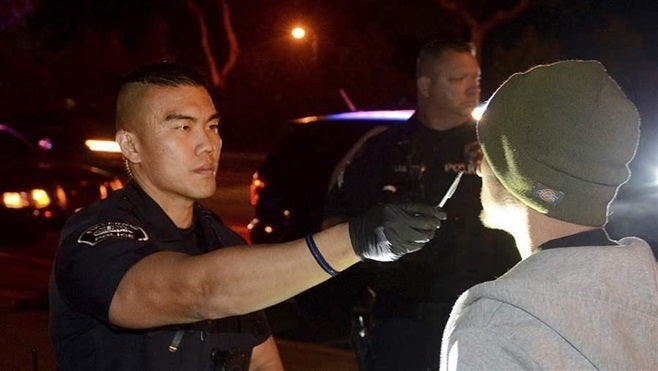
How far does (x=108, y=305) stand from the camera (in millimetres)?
2201

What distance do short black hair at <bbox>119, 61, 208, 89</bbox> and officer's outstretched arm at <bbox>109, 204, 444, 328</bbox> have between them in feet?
1.96

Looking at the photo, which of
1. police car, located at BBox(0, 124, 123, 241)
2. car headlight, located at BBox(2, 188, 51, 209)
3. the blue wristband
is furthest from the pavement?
the blue wristband

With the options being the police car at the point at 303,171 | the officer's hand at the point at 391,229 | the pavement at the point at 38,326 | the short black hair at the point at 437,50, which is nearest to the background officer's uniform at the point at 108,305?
the officer's hand at the point at 391,229

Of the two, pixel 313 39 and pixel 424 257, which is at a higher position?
pixel 313 39

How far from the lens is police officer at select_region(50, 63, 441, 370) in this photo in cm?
211

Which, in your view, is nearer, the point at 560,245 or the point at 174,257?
the point at 560,245

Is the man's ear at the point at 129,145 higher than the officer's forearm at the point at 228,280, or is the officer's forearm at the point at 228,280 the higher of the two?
the man's ear at the point at 129,145

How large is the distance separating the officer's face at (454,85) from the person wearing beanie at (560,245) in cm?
225

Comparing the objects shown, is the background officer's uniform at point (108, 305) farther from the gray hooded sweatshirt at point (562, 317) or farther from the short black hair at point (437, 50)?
the short black hair at point (437, 50)

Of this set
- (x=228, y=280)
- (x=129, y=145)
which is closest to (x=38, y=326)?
(x=129, y=145)

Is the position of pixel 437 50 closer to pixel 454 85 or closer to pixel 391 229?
pixel 454 85

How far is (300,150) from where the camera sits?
7.20 m

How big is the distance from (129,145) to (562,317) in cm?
142

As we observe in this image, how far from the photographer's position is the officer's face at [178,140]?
2.54 m
